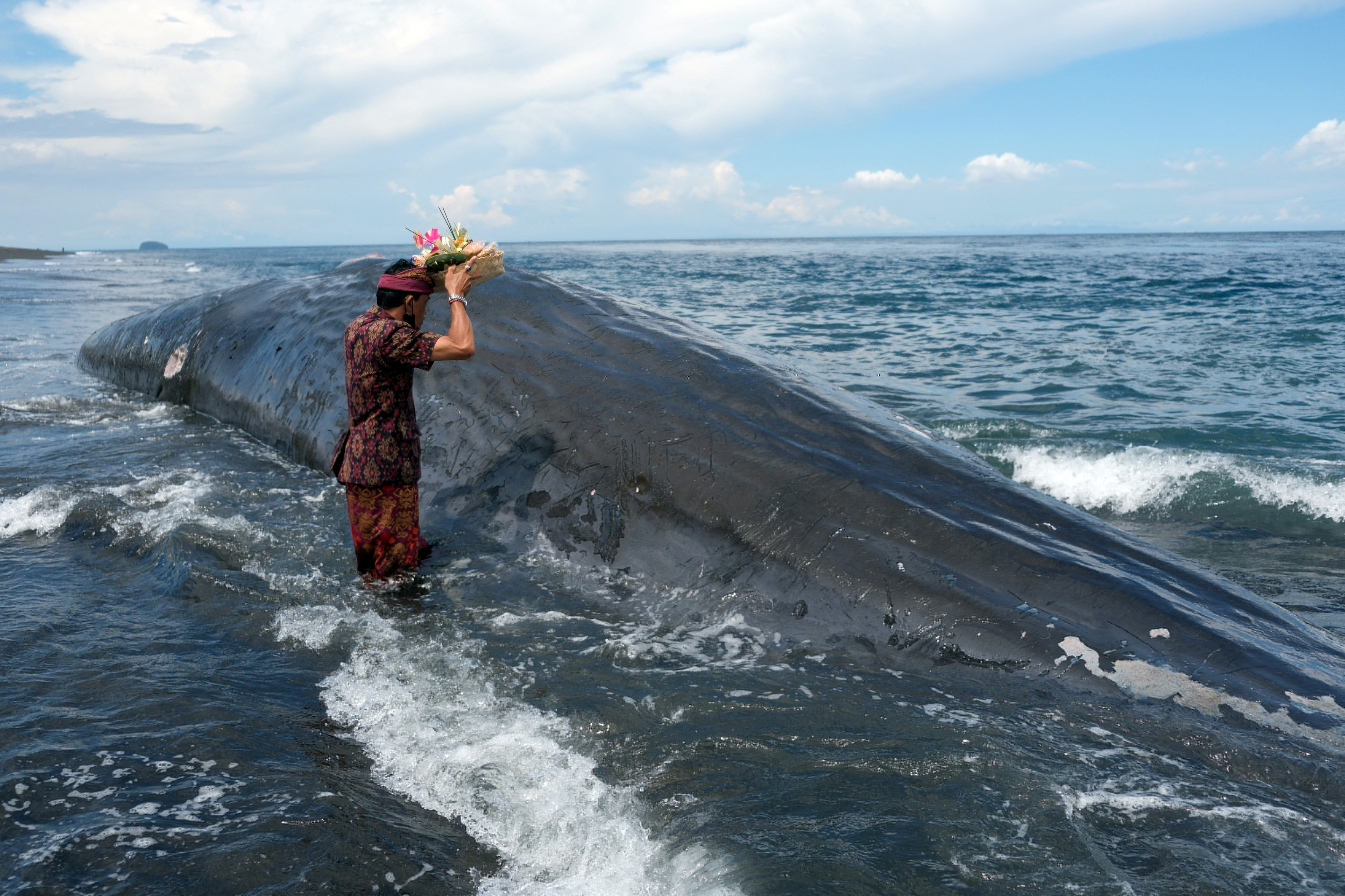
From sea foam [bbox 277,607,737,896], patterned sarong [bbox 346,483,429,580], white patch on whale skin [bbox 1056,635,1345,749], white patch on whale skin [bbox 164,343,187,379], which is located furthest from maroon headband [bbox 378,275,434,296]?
white patch on whale skin [bbox 164,343,187,379]

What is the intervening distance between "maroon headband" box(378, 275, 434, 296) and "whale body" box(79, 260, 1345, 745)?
123 cm

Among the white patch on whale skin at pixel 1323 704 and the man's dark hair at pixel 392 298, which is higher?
the man's dark hair at pixel 392 298

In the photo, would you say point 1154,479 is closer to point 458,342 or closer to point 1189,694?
point 1189,694

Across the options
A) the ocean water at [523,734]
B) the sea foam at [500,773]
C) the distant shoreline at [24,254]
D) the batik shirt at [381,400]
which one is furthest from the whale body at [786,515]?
the distant shoreline at [24,254]

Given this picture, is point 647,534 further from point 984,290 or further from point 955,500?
point 984,290

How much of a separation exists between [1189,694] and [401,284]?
4.14 metres

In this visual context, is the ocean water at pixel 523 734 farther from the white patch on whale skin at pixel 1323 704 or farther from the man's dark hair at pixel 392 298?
the man's dark hair at pixel 392 298

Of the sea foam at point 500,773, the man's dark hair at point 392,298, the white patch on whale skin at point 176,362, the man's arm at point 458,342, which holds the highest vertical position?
the man's dark hair at point 392,298

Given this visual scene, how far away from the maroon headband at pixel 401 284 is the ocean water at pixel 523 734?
5.17ft

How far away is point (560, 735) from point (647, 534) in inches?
60.8

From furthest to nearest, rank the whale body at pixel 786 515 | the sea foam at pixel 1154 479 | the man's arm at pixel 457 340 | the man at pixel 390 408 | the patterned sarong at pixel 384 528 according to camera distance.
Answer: the sea foam at pixel 1154 479 → the patterned sarong at pixel 384 528 → the man at pixel 390 408 → the man's arm at pixel 457 340 → the whale body at pixel 786 515

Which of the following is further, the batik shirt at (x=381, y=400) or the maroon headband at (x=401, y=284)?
the maroon headband at (x=401, y=284)

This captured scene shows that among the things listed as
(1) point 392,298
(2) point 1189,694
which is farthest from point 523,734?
(2) point 1189,694

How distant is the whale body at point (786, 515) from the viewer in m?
3.79
